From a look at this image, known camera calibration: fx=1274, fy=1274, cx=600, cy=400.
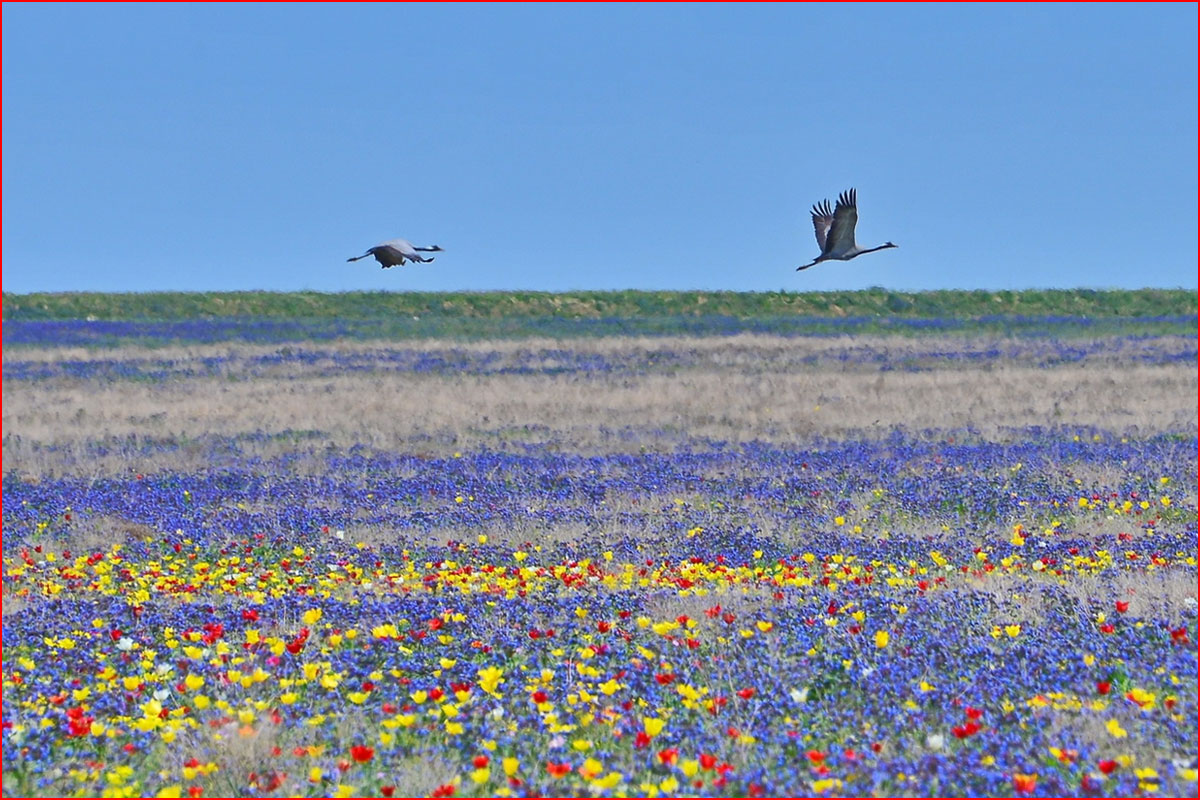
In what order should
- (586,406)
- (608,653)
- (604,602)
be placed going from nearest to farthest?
1. (608,653)
2. (604,602)
3. (586,406)

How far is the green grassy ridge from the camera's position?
6275cm

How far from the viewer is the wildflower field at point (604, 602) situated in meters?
5.41

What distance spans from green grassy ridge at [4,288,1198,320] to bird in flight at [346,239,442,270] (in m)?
50.6

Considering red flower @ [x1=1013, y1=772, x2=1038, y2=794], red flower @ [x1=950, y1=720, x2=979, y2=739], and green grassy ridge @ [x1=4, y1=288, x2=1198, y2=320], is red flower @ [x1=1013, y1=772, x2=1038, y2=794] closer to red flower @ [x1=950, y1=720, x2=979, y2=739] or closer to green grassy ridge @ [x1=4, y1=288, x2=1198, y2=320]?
red flower @ [x1=950, y1=720, x2=979, y2=739]

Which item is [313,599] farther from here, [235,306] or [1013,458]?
[235,306]

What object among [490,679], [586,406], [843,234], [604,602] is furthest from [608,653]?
[586,406]

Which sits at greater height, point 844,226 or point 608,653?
point 844,226

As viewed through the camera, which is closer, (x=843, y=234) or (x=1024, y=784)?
(x=1024, y=784)

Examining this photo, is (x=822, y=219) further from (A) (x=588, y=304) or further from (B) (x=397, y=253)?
(A) (x=588, y=304)

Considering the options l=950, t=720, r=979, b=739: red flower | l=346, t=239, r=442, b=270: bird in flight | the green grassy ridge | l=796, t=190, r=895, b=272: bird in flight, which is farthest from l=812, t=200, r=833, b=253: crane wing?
the green grassy ridge

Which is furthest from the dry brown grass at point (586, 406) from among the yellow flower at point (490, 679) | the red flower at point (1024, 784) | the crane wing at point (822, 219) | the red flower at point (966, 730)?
the red flower at point (1024, 784)

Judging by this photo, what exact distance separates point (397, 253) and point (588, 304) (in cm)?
5709

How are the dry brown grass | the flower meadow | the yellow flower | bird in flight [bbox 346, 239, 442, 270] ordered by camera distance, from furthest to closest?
the dry brown grass → bird in flight [bbox 346, 239, 442, 270] → the yellow flower → the flower meadow

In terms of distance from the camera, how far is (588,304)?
66938mm
